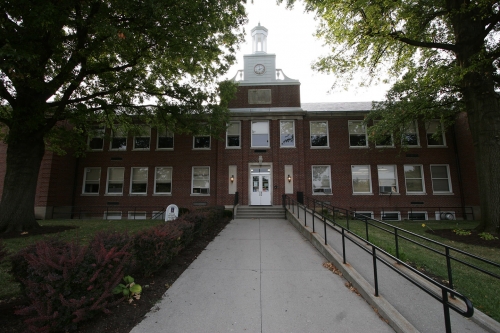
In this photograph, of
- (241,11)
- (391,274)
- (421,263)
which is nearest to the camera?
(391,274)

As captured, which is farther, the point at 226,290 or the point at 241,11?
the point at 241,11

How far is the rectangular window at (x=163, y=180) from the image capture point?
17953 millimetres

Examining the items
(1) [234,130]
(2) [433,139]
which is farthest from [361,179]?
(1) [234,130]

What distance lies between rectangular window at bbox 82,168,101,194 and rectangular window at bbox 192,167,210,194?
733 centimetres

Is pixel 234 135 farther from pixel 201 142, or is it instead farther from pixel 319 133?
pixel 319 133

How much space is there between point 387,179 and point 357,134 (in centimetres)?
378

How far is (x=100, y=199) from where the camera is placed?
17.9 meters

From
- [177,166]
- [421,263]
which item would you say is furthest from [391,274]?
[177,166]

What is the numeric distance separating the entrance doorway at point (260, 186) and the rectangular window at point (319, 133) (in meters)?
4.06

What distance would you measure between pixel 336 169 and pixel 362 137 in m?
3.12

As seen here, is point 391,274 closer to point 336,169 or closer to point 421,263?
point 421,263

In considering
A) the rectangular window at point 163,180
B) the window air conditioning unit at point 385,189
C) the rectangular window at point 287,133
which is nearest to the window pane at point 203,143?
the rectangular window at point 163,180

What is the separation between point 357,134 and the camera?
17.7m

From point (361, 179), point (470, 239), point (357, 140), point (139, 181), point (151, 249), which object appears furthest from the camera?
point (139, 181)
